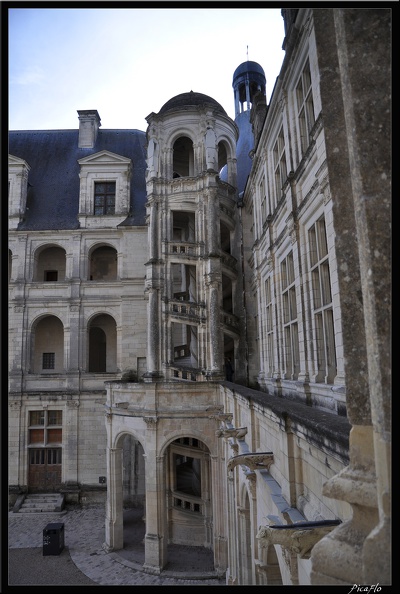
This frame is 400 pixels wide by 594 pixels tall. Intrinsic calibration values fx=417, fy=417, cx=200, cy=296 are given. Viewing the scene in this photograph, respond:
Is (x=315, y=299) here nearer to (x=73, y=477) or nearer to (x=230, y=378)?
(x=230, y=378)

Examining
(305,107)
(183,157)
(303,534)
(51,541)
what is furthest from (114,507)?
(183,157)

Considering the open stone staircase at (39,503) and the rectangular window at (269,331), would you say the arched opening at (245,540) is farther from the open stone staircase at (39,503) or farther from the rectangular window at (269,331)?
the open stone staircase at (39,503)

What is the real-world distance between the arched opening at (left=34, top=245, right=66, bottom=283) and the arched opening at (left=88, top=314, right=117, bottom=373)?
3003 millimetres

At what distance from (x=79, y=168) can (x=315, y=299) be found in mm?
19121

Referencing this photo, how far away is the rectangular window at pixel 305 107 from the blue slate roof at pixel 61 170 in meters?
12.8

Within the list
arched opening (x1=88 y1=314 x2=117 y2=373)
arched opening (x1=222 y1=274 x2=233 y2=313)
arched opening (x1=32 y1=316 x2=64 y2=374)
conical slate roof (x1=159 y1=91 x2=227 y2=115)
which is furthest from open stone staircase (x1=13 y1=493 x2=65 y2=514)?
conical slate roof (x1=159 y1=91 x2=227 y2=115)

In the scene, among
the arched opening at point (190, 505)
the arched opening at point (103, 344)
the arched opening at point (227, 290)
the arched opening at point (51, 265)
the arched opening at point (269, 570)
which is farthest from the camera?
the arched opening at point (51, 265)

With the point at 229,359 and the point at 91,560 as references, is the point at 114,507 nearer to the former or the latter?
the point at 91,560

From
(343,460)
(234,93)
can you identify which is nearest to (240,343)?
(343,460)

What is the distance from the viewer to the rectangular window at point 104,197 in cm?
2084

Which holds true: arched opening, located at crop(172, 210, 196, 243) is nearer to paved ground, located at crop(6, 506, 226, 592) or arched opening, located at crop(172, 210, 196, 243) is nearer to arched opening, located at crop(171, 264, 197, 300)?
arched opening, located at crop(171, 264, 197, 300)

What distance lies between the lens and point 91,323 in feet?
69.0

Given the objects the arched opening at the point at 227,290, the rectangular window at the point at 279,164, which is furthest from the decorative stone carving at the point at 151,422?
the rectangular window at the point at 279,164

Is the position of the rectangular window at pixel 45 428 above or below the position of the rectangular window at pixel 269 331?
below
